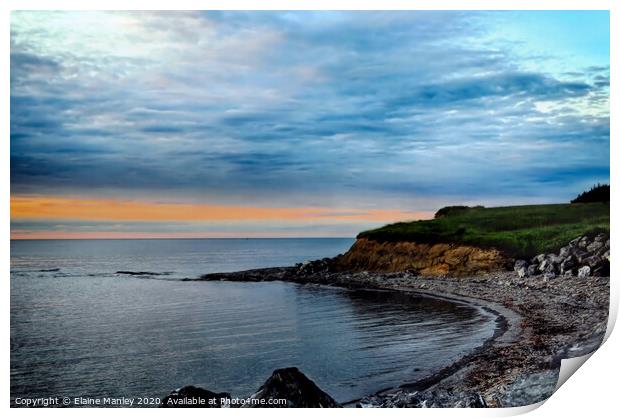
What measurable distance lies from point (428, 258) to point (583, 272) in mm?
1629

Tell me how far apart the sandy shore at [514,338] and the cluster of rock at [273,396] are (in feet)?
1.34

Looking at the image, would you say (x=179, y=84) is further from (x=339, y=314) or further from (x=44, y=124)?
(x=339, y=314)

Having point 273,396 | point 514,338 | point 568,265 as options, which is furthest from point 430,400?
point 568,265

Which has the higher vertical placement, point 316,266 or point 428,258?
point 428,258

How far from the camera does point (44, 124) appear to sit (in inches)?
215

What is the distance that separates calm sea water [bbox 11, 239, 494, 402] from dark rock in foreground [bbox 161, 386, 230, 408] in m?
0.09

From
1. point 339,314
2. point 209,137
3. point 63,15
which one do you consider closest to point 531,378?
point 339,314

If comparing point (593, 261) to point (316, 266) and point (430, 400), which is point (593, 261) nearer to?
point (430, 400)

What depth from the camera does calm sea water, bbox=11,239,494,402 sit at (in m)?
5.50

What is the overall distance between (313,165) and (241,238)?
3.89 ft

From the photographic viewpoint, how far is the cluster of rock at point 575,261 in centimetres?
598

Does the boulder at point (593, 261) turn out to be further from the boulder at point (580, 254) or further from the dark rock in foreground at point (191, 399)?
the dark rock in foreground at point (191, 399)

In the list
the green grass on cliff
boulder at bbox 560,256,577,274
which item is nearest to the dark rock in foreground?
the green grass on cliff

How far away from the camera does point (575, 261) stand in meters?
6.17
